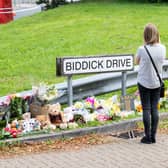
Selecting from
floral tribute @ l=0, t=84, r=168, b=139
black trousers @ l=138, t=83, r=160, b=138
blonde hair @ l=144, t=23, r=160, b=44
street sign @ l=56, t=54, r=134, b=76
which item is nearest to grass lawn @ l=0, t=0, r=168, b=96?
street sign @ l=56, t=54, r=134, b=76

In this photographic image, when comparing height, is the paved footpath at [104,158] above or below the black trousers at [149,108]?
below

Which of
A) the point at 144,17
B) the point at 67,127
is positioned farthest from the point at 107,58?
the point at 144,17

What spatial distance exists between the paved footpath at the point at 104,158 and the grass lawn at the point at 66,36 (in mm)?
3007

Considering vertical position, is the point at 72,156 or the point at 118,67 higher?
the point at 118,67

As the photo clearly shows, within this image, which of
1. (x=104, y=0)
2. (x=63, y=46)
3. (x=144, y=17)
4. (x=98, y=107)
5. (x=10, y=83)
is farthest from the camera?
(x=104, y=0)

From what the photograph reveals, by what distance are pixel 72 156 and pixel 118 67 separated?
2495 mm

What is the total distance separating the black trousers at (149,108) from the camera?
9297 mm

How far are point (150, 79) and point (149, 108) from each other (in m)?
0.45

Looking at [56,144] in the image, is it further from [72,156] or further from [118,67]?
[118,67]


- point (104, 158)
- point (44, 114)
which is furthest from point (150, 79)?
point (44, 114)

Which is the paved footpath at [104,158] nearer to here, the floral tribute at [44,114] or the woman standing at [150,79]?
the woman standing at [150,79]

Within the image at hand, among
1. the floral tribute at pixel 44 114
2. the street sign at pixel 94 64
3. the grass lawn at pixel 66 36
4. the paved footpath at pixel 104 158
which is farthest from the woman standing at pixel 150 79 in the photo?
the grass lawn at pixel 66 36

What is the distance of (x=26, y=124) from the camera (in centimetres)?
939

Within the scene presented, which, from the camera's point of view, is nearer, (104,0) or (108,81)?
(108,81)
